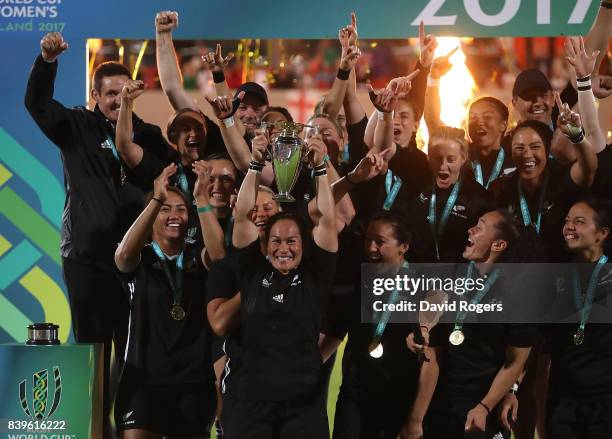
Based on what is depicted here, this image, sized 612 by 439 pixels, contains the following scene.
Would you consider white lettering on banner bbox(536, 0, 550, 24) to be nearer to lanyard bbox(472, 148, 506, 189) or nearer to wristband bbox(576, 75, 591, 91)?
wristband bbox(576, 75, 591, 91)

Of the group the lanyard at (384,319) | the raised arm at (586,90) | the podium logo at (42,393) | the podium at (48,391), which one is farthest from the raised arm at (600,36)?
the podium logo at (42,393)

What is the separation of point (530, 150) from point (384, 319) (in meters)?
0.93

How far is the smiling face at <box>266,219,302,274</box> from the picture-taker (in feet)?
13.9

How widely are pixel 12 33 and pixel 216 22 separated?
0.88 meters

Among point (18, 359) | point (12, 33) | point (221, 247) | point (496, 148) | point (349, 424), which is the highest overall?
point (12, 33)

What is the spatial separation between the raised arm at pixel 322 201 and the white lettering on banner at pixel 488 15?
3.12ft

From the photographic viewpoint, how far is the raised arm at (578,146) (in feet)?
14.2

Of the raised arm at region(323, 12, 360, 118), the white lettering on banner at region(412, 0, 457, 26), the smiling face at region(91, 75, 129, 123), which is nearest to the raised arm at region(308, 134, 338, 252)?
the raised arm at region(323, 12, 360, 118)

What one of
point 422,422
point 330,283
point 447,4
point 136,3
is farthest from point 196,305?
point 447,4

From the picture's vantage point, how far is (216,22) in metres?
4.73

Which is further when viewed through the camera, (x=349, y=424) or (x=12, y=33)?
(x=12, y=33)

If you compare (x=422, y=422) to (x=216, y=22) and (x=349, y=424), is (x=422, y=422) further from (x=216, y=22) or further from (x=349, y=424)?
(x=216, y=22)

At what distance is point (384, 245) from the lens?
450cm

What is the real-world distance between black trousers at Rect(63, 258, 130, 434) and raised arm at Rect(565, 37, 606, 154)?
6.74 ft
